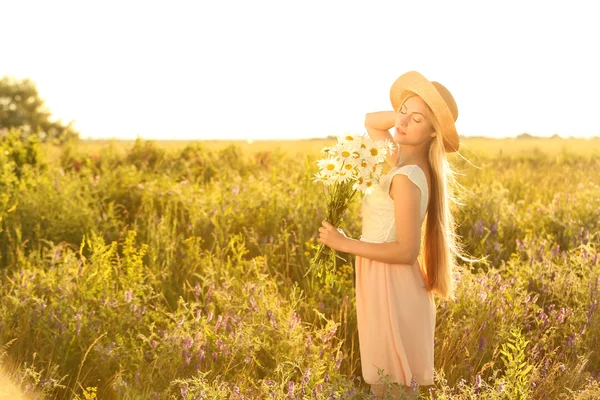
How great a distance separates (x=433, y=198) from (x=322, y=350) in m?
1.13

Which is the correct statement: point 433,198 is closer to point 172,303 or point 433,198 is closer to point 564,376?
point 564,376

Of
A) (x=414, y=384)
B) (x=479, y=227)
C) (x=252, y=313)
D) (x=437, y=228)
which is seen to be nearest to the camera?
(x=414, y=384)

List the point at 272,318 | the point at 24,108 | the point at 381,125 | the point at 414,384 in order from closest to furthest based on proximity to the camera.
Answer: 1. the point at 414,384
2. the point at 381,125
3. the point at 272,318
4. the point at 24,108

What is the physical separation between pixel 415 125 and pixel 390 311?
2.95 feet

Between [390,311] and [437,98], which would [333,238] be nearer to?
[390,311]

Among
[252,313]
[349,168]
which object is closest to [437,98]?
[349,168]

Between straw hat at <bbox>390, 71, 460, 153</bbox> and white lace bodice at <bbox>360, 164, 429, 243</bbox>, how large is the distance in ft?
0.87

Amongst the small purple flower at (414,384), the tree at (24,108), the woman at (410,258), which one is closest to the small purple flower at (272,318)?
the woman at (410,258)

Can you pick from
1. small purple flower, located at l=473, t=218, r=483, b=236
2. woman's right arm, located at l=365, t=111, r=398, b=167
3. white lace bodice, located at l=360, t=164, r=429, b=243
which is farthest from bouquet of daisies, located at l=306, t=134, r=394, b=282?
small purple flower, located at l=473, t=218, r=483, b=236

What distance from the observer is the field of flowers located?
11.3 feet

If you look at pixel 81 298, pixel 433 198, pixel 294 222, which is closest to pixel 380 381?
pixel 433 198

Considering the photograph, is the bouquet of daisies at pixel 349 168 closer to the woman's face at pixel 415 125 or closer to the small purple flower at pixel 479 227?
the woman's face at pixel 415 125

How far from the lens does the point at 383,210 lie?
3.07m

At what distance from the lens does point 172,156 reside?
13242 mm
